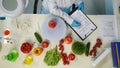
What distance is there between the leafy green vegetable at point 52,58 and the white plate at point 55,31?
0.20 feet

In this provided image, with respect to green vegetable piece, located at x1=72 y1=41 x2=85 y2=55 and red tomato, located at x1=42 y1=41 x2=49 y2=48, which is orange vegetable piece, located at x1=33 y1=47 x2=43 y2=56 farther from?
green vegetable piece, located at x1=72 y1=41 x2=85 y2=55

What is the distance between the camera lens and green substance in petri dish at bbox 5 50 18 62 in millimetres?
849

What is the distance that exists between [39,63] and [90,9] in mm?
609

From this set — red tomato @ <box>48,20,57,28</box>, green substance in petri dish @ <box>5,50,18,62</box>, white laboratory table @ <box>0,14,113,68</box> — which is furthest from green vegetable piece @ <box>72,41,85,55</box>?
green substance in petri dish @ <box>5,50,18,62</box>

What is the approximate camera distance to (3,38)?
87cm

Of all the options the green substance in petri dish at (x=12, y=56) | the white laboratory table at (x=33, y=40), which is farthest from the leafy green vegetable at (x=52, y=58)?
the green substance in petri dish at (x=12, y=56)

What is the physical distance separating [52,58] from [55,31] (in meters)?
0.12

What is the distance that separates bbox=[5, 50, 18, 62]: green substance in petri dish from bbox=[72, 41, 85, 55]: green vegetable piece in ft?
0.85

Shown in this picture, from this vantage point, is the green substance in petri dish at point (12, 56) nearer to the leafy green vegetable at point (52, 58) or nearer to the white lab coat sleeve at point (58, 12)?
the leafy green vegetable at point (52, 58)

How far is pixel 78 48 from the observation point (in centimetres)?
84

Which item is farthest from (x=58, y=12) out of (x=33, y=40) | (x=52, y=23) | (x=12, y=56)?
(x=12, y=56)

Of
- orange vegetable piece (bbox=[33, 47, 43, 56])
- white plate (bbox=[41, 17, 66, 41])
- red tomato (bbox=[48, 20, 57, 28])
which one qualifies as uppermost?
red tomato (bbox=[48, 20, 57, 28])

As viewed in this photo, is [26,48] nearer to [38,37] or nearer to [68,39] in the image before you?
[38,37]

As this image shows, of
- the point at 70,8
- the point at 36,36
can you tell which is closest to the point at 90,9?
the point at 70,8
